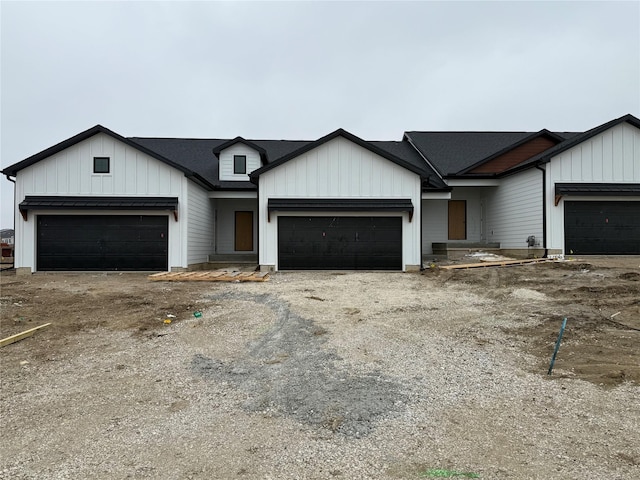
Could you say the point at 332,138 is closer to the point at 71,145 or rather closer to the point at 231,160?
the point at 231,160

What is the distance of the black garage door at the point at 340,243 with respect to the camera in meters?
14.7

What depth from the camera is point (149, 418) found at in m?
3.92

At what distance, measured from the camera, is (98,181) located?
1454 centimetres

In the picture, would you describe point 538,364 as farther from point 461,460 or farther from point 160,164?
point 160,164

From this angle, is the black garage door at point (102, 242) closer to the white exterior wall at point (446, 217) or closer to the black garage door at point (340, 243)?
the black garage door at point (340, 243)

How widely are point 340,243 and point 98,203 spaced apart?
8.60 meters

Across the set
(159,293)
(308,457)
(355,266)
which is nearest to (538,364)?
(308,457)

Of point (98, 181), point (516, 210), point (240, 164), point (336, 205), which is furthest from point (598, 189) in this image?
point (98, 181)

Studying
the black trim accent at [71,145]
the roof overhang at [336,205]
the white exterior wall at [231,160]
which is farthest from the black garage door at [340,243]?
the white exterior wall at [231,160]

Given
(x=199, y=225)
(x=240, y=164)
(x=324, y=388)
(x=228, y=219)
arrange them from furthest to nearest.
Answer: (x=228, y=219) → (x=240, y=164) → (x=199, y=225) → (x=324, y=388)

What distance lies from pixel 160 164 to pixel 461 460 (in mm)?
14074

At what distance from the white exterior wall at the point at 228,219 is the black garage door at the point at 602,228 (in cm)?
1277

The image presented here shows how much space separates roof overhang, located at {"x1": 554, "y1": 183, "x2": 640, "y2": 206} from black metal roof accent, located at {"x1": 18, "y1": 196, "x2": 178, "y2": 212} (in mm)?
13459

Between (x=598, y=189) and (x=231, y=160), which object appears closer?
(x=598, y=189)
